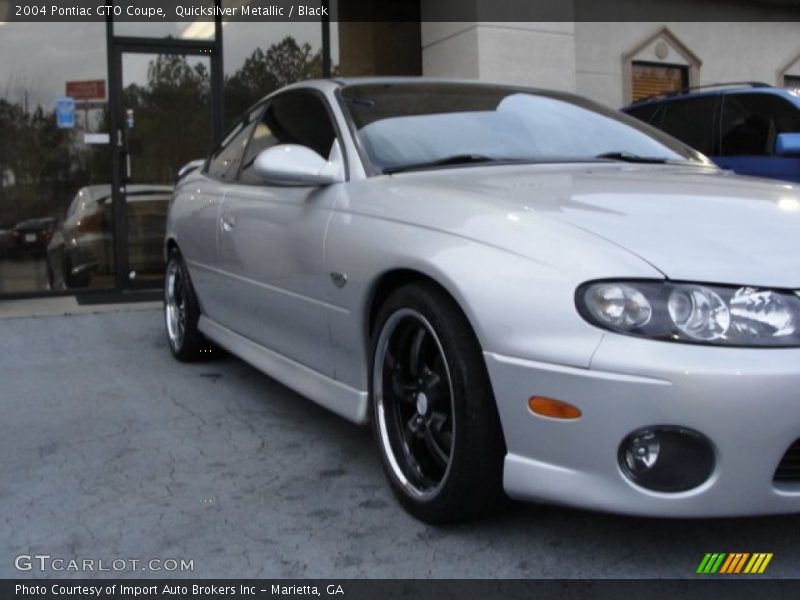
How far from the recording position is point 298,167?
11.2 feet

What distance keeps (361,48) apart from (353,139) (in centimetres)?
641

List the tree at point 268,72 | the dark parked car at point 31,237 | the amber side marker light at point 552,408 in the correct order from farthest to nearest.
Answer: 1. the tree at point 268,72
2. the dark parked car at point 31,237
3. the amber side marker light at point 552,408

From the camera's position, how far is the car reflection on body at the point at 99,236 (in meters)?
8.09

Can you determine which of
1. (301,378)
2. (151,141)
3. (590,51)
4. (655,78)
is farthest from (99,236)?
(655,78)

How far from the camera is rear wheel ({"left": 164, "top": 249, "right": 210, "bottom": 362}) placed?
5.09m

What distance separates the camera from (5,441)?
153 inches

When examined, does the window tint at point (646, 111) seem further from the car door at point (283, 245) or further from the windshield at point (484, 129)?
the car door at point (283, 245)

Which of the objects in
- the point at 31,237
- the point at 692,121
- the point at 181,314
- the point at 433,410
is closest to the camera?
the point at 433,410

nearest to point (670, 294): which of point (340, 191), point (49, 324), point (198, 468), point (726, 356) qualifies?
point (726, 356)

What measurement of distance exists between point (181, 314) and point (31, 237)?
11.0ft

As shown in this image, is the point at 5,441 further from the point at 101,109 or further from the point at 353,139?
the point at 101,109

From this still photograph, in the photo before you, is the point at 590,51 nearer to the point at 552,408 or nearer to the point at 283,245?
the point at 283,245

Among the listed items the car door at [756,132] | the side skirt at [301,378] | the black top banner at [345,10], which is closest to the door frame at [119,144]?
the black top banner at [345,10]

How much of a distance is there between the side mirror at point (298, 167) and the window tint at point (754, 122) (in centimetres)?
425
